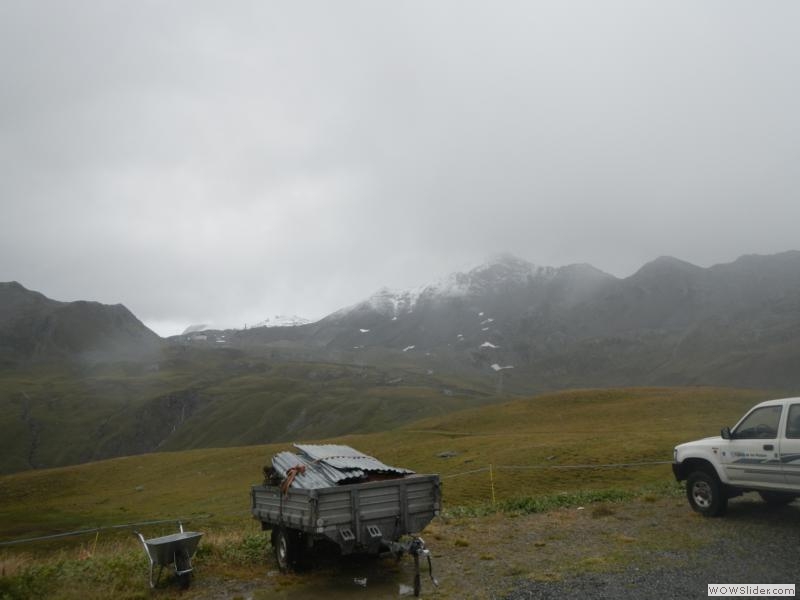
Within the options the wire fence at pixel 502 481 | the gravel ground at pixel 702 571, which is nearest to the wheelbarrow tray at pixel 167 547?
the gravel ground at pixel 702 571

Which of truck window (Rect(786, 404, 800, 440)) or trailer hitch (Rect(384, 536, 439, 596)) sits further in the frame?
truck window (Rect(786, 404, 800, 440))

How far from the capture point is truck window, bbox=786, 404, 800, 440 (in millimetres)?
12508

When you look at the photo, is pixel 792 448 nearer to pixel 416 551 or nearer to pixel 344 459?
pixel 416 551

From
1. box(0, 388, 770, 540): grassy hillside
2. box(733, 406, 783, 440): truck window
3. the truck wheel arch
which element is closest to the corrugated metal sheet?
the truck wheel arch

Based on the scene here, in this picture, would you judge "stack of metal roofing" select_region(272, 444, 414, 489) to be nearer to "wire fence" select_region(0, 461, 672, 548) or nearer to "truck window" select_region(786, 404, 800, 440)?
"truck window" select_region(786, 404, 800, 440)

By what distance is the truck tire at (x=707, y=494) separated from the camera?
14.3 metres

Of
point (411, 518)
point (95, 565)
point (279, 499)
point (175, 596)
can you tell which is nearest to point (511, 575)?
point (411, 518)

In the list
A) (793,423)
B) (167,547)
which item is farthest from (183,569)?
(793,423)

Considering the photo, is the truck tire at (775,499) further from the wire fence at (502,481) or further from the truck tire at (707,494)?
the wire fence at (502,481)

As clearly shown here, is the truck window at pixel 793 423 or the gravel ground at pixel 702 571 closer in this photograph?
the gravel ground at pixel 702 571

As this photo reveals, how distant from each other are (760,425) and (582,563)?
18.4 ft

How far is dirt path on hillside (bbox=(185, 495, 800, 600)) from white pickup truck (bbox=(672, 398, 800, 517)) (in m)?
0.61

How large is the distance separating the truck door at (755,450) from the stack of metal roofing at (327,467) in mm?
7849

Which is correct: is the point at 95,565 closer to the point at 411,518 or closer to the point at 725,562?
the point at 411,518
